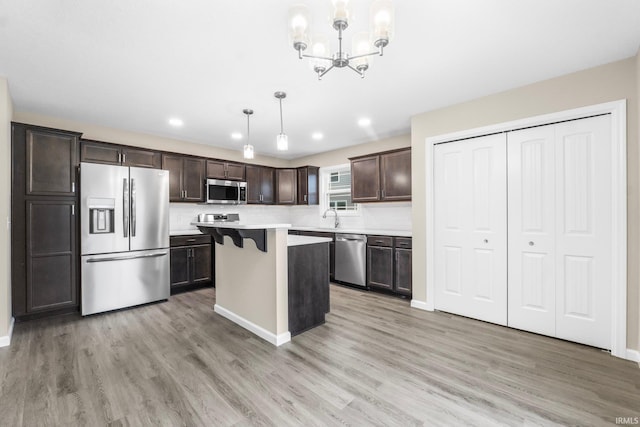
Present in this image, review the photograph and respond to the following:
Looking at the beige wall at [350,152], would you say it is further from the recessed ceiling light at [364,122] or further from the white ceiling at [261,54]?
the white ceiling at [261,54]

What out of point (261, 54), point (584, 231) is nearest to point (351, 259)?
point (584, 231)

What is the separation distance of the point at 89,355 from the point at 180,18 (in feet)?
9.21

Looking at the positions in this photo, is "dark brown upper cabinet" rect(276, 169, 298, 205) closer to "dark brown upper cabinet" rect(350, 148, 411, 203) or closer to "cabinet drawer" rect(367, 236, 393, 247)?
"dark brown upper cabinet" rect(350, 148, 411, 203)

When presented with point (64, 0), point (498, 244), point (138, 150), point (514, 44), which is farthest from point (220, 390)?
point (138, 150)

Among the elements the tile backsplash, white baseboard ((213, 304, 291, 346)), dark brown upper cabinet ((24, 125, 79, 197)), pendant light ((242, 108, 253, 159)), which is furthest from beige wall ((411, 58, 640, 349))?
dark brown upper cabinet ((24, 125, 79, 197))

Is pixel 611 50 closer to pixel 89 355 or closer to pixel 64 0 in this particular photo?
pixel 64 0

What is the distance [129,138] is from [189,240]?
1.81 meters

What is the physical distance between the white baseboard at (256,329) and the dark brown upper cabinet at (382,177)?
103 inches

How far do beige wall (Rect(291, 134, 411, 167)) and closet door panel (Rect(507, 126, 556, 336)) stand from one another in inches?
75.4

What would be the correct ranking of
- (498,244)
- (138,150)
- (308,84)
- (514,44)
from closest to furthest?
(514,44), (308,84), (498,244), (138,150)

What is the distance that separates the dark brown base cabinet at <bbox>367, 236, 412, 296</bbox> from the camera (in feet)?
13.2

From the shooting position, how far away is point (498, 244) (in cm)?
315

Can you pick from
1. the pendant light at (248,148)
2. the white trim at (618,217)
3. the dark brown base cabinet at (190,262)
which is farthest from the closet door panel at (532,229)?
the dark brown base cabinet at (190,262)

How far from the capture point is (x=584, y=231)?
2.66 metres
